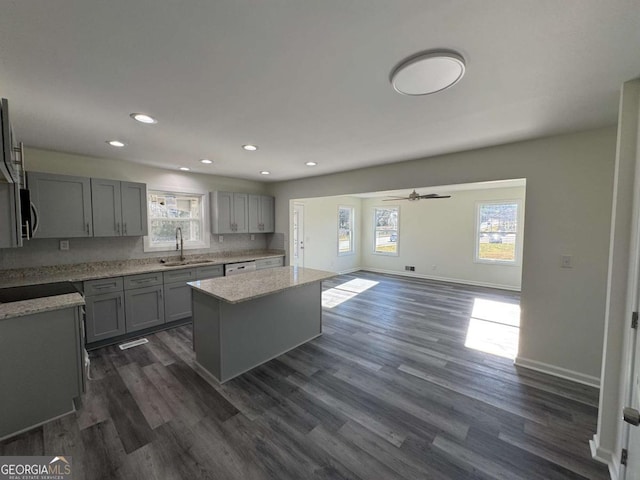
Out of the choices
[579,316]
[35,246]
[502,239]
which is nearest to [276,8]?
[579,316]

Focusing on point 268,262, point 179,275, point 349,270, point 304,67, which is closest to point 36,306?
point 179,275

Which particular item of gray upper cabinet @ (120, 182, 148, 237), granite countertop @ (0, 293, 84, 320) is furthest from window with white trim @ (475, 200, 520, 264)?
granite countertop @ (0, 293, 84, 320)

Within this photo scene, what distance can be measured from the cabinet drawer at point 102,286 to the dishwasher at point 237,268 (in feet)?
4.73

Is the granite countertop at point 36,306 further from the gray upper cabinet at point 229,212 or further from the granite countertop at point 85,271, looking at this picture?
the gray upper cabinet at point 229,212

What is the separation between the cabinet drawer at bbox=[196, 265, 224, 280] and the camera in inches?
156

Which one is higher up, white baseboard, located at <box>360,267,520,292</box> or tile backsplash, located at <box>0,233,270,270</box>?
tile backsplash, located at <box>0,233,270,270</box>

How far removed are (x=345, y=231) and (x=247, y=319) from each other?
217 inches

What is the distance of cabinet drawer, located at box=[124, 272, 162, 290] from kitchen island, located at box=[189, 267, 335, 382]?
116 cm

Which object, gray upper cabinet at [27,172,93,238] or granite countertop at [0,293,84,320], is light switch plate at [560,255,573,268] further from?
gray upper cabinet at [27,172,93,238]

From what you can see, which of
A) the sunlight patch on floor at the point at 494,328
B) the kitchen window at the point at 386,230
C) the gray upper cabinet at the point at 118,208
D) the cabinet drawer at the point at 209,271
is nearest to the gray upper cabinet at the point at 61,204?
the gray upper cabinet at the point at 118,208

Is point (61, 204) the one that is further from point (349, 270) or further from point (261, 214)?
point (349, 270)

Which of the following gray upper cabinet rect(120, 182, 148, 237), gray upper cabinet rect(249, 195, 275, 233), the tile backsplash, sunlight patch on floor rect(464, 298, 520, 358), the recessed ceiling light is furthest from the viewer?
gray upper cabinet rect(249, 195, 275, 233)

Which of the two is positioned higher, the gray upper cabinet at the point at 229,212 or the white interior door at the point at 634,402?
the gray upper cabinet at the point at 229,212

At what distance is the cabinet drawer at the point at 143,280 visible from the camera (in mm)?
3287
